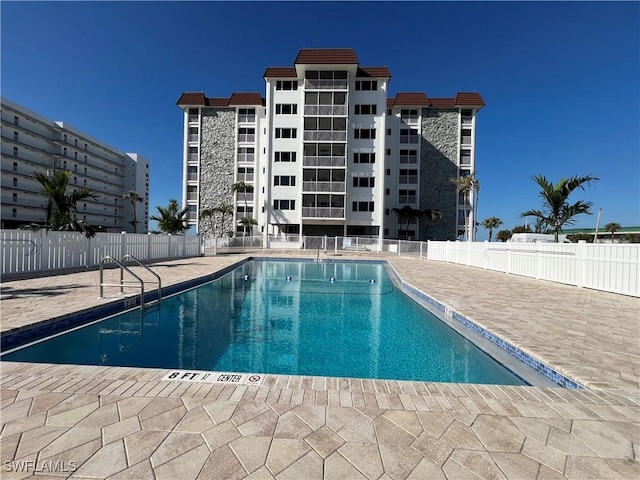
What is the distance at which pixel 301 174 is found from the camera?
97.6ft

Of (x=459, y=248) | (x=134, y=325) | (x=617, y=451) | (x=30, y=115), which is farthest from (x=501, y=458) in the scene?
(x=30, y=115)

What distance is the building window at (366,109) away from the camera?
30.3 meters

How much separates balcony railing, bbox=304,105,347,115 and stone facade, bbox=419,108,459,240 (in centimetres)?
1204

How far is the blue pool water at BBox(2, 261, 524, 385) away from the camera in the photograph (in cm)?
404

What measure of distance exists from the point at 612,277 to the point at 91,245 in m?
16.9

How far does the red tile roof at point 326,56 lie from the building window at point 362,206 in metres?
13.8

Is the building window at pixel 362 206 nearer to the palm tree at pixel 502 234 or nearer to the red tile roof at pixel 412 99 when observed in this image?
the red tile roof at pixel 412 99

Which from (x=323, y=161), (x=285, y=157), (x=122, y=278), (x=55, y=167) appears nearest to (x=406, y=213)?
(x=323, y=161)

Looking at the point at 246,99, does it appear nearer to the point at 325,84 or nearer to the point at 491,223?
the point at 325,84

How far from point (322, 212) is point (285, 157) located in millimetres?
7173

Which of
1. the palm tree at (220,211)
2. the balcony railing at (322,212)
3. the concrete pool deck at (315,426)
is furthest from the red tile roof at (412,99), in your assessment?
the concrete pool deck at (315,426)

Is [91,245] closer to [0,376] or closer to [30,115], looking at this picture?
[0,376]

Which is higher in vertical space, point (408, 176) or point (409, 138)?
point (409, 138)

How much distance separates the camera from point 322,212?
29.6m
